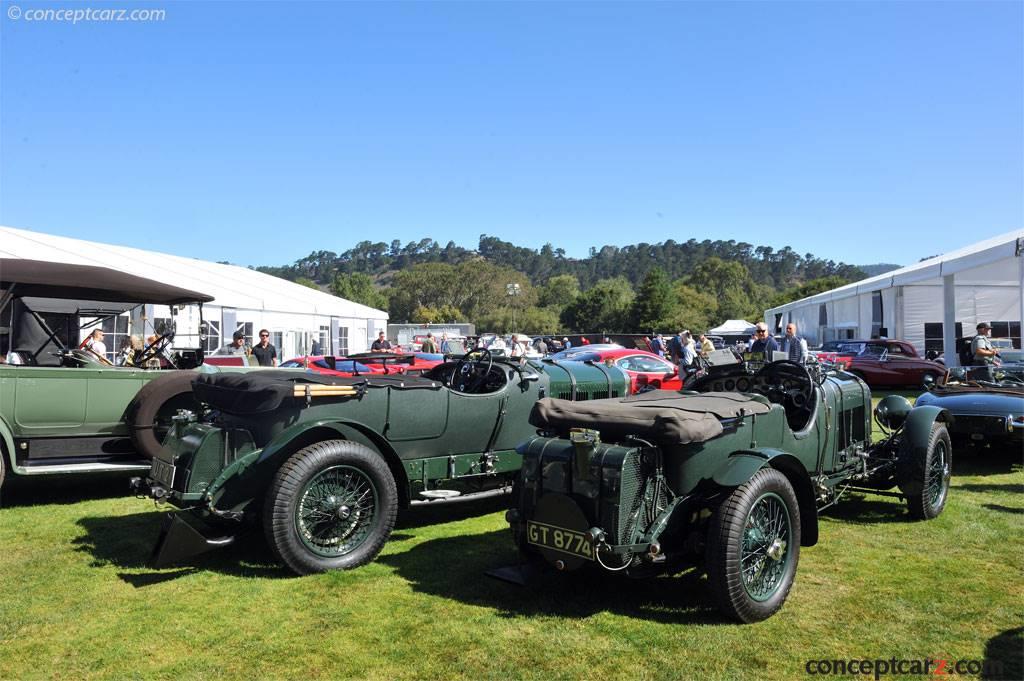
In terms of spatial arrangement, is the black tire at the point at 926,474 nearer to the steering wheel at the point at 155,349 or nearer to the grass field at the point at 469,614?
the grass field at the point at 469,614

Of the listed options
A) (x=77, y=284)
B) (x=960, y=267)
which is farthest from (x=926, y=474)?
(x=960, y=267)

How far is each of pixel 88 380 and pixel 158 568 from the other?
3059 mm

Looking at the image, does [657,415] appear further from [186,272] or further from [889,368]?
[186,272]

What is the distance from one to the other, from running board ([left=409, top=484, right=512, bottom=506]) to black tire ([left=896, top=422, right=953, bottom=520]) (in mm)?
3229

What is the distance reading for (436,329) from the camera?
55750mm

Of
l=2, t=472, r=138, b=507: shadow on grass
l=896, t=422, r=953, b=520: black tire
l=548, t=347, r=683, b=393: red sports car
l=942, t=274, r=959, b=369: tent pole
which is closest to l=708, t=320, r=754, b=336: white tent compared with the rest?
l=942, t=274, r=959, b=369: tent pole

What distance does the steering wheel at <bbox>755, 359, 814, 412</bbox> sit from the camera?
5.44m

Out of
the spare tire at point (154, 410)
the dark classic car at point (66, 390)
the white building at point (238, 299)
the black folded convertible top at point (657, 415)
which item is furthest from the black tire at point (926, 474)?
the white building at point (238, 299)

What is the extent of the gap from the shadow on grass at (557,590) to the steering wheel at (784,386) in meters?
1.64

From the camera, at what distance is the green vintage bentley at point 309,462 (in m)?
4.74

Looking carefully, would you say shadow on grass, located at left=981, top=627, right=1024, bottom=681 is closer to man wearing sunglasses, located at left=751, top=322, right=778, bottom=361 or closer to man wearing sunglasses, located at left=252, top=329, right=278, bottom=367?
man wearing sunglasses, located at left=751, top=322, right=778, bottom=361

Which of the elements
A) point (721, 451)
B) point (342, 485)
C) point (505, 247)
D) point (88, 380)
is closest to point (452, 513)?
point (342, 485)

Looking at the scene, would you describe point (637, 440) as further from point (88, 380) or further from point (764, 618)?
point (88, 380)

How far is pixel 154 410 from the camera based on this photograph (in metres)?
6.87
